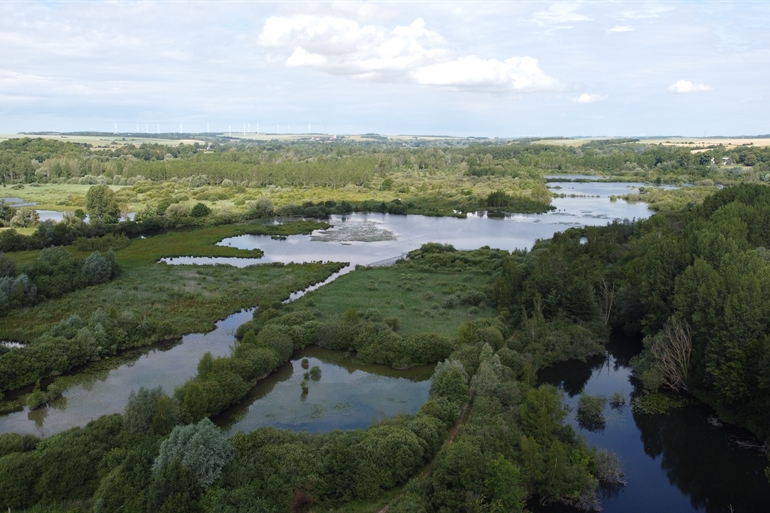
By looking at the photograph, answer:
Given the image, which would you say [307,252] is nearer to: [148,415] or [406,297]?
[406,297]

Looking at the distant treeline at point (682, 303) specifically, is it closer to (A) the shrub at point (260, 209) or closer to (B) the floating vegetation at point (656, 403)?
(B) the floating vegetation at point (656, 403)

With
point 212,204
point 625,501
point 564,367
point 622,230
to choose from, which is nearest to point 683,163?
point 622,230

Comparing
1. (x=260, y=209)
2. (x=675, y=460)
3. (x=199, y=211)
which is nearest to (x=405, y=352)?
(x=675, y=460)

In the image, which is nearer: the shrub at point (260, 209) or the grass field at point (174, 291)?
the grass field at point (174, 291)

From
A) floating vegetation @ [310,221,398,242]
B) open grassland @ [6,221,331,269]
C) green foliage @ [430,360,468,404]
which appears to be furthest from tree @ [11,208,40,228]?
green foliage @ [430,360,468,404]

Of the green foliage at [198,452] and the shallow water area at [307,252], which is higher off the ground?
the green foliage at [198,452]

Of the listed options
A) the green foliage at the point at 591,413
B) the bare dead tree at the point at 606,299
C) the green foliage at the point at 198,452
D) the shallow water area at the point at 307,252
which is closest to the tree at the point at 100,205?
the shallow water area at the point at 307,252
